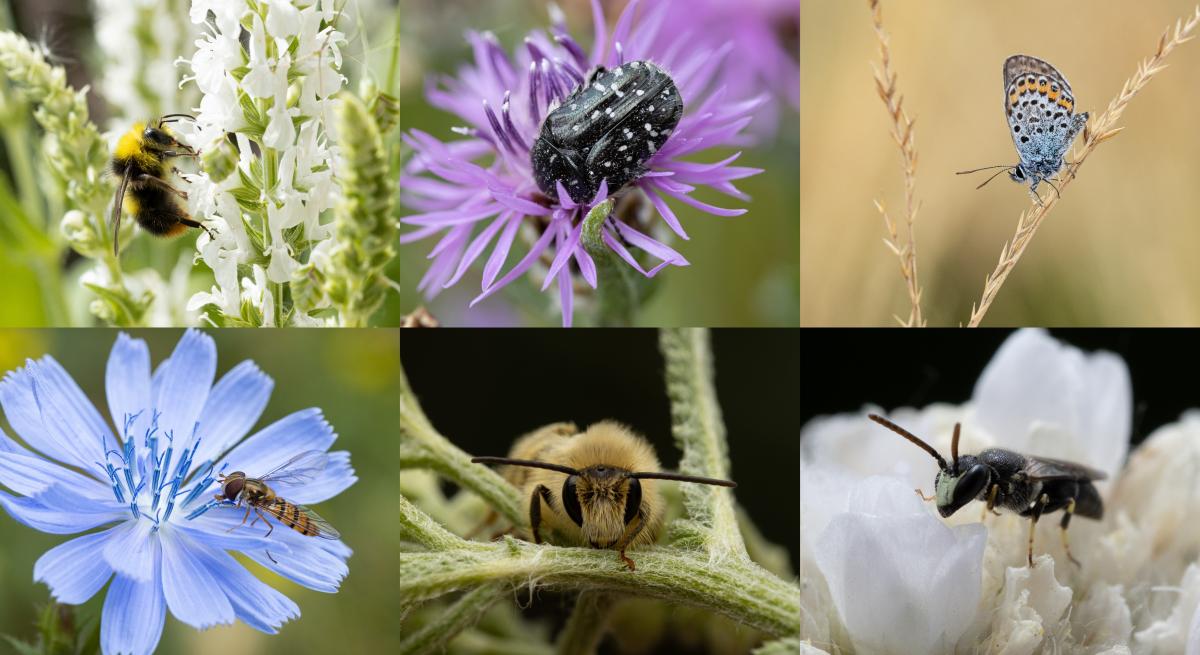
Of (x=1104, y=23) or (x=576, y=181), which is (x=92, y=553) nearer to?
(x=576, y=181)

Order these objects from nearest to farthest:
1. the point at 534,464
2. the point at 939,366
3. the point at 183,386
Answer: the point at 534,464, the point at 183,386, the point at 939,366

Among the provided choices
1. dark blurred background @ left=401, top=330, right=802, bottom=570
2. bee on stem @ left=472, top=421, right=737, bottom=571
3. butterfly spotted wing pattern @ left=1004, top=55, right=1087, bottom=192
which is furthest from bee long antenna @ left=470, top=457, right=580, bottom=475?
butterfly spotted wing pattern @ left=1004, top=55, right=1087, bottom=192

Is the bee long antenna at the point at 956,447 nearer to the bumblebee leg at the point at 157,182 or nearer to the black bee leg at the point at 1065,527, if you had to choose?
the black bee leg at the point at 1065,527

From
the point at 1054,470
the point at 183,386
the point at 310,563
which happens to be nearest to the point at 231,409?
the point at 183,386

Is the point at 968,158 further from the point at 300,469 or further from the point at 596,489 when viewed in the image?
the point at 300,469

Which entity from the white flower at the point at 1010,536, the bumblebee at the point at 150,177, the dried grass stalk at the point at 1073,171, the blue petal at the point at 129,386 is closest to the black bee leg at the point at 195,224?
the bumblebee at the point at 150,177
